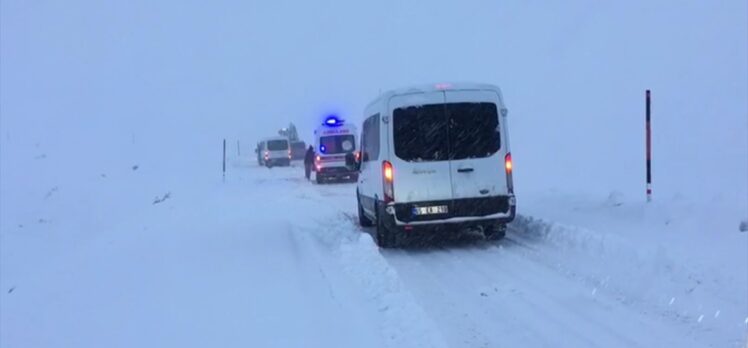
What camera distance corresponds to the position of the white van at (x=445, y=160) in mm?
11266

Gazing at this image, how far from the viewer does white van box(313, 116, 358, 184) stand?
103 ft

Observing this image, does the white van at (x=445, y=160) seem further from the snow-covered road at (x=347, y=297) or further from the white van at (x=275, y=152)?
the white van at (x=275, y=152)

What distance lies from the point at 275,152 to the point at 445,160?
41.7 metres

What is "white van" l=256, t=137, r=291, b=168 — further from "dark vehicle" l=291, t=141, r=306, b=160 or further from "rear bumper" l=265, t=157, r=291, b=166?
"dark vehicle" l=291, t=141, r=306, b=160

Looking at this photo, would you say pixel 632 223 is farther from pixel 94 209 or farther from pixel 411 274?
pixel 94 209

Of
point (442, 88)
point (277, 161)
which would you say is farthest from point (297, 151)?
point (442, 88)

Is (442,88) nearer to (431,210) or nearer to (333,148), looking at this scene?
(431,210)

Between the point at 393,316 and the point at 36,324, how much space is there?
4065 mm

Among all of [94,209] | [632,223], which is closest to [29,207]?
[94,209]

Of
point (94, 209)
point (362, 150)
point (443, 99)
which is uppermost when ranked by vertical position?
point (443, 99)

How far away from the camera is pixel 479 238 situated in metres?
12.5

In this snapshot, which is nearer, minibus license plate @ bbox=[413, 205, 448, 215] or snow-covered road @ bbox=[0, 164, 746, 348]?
snow-covered road @ bbox=[0, 164, 746, 348]

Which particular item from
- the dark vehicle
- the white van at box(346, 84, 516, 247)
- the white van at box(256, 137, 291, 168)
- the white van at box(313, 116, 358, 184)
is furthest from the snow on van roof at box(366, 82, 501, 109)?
the dark vehicle

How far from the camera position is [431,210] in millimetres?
11258
